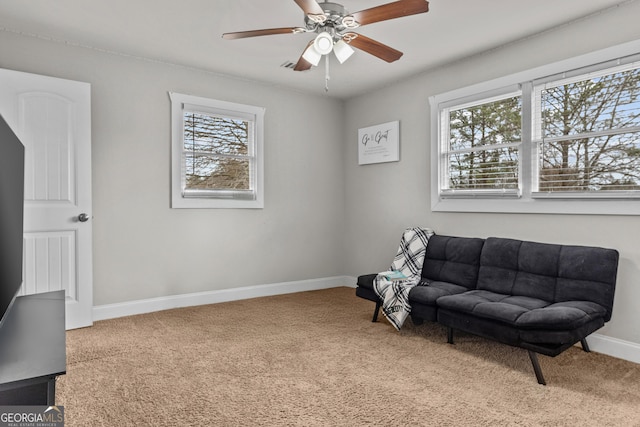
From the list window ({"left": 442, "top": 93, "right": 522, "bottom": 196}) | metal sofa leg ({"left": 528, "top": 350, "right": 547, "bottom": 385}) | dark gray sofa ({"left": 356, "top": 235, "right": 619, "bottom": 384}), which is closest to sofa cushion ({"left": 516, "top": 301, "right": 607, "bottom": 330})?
dark gray sofa ({"left": 356, "top": 235, "right": 619, "bottom": 384})

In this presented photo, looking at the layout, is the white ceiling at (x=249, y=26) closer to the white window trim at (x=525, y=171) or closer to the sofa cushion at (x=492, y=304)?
the white window trim at (x=525, y=171)

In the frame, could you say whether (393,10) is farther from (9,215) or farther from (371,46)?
(9,215)

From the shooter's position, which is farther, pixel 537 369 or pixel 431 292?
pixel 431 292

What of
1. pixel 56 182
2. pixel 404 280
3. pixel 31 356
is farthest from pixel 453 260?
pixel 56 182

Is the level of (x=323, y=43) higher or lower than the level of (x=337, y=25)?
lower

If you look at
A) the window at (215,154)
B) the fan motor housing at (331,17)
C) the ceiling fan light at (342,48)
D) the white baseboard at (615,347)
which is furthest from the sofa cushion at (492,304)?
the window at (215,154)

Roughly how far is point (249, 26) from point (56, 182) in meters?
2.04

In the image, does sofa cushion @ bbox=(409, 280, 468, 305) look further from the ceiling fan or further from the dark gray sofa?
the ceiling fan

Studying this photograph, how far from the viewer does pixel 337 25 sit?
8.69 ft

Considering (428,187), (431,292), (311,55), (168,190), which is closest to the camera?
(311,55)

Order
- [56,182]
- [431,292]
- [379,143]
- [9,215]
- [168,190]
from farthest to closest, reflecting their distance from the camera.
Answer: [379,143]
[168,190]
[56,182]
[431,292]
[9,215]

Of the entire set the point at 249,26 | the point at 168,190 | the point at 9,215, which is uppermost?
the point at 249,26

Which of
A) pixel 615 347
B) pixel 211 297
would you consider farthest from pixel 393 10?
pixel 211 297

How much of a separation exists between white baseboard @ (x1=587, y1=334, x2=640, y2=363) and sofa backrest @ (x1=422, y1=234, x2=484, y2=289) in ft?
2.99
